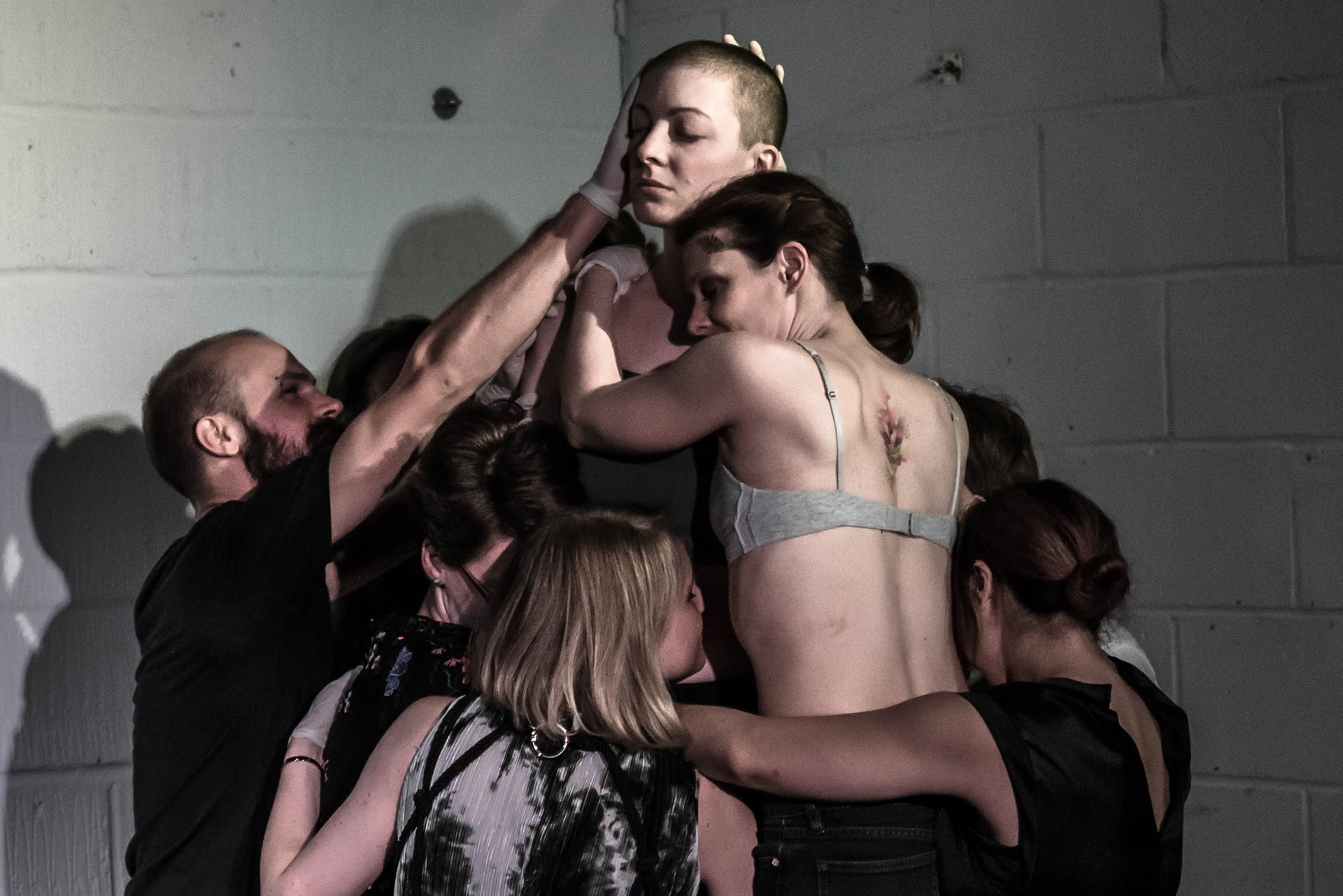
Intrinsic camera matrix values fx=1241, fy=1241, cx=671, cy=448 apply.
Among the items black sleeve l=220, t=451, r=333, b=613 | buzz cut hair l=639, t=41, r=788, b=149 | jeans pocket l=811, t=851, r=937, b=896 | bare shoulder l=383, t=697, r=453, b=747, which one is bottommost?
jeans pocket l=811, t=851, r=937, b=896

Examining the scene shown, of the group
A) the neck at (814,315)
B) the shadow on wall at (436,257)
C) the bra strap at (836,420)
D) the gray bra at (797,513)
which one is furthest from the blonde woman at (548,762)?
the shadow on wall at (436,257)

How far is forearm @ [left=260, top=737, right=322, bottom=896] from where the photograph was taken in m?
1.48

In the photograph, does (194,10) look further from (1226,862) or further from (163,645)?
(1226,862)

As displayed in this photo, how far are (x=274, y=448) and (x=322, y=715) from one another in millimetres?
532

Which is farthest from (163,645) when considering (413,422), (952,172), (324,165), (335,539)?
(952,172)

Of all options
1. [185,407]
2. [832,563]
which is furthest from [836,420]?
[185,407]

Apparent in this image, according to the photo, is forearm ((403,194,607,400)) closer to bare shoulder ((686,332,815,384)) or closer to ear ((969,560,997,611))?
bare shoulder ((686,332,815,384))

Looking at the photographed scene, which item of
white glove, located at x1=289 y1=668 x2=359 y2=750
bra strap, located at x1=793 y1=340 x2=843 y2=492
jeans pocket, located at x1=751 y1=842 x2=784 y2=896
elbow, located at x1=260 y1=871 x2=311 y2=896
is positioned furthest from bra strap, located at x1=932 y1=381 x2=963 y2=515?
elbow, located at x1=260 y1=871 x2=311 y2=896

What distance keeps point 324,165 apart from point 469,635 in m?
1.25

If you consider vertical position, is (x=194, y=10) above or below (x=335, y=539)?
above

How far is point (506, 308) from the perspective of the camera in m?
1.84

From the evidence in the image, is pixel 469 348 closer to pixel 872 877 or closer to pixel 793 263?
pixel 793 263

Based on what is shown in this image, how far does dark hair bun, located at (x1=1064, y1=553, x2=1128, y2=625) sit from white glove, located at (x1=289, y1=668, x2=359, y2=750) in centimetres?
95

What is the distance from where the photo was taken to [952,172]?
2.50 meters
